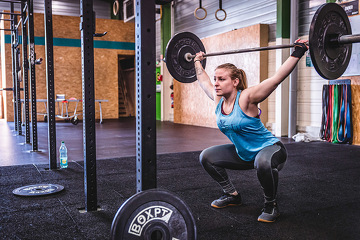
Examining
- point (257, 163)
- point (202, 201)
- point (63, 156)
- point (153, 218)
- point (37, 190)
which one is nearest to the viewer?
point (153, 218)

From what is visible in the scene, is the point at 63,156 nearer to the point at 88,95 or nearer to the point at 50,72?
the point at 50,72

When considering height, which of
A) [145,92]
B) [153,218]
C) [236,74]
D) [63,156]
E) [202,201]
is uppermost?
[236,74]

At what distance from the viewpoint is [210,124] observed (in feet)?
26.2

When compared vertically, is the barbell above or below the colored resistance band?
above

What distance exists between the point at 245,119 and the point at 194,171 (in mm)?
1454

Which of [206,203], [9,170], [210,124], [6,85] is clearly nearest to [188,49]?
[206,203]

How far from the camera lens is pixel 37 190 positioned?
264cm

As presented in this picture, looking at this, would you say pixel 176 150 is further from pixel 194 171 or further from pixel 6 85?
pixel 6 85

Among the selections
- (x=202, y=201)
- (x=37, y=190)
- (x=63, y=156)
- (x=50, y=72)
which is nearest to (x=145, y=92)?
(x=202, y=201)

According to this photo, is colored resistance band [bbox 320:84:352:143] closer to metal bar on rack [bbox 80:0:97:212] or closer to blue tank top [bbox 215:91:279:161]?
blue tank top [bbox 215:91:279:161]

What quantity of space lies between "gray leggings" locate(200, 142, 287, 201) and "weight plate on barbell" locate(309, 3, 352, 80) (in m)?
0.52

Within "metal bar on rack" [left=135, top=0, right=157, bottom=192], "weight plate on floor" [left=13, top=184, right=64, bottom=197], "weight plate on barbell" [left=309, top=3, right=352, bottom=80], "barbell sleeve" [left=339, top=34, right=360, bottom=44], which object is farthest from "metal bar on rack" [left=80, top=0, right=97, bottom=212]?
"barbell sleeve" [left=339, top=34, right=360, bottom=44]

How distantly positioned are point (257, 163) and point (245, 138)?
0.61ft

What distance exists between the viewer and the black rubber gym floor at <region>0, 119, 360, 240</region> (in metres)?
1.88
